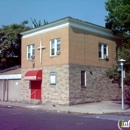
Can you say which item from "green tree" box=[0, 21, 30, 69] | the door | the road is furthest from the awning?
"green tree" box=[0, 21, 30, 69]

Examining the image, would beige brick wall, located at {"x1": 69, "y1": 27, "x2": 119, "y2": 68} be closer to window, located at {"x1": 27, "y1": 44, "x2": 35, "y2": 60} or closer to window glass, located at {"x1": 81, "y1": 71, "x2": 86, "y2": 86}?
window glass, located at {"x1": 81, "y1": 71, "x2": 86, "y2": 86}

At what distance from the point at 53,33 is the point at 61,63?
2981 millimetres

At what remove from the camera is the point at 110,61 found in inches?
988

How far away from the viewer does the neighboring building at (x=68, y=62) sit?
2125cm

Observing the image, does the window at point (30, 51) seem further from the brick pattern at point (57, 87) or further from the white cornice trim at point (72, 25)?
the brick pattern at point (57, 87)

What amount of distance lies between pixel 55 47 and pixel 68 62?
7.21 feet

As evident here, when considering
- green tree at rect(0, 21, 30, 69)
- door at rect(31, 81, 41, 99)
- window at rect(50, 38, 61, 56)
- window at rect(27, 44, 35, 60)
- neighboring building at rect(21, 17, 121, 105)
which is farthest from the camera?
green tree at rect(0, 21, 30, 69)

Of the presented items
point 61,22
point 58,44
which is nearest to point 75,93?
point 58,44

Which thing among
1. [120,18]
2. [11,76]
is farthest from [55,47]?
[11,76]

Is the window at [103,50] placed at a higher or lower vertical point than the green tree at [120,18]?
lower

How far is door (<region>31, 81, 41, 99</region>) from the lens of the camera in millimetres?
23808

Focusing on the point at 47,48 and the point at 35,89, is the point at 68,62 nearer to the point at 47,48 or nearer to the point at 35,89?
the point at 47,48

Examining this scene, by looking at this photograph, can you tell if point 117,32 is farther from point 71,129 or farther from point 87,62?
point 71,129

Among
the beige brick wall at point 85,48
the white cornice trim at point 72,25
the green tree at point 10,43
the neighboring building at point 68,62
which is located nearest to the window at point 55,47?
the neighboring building at point 68,62
